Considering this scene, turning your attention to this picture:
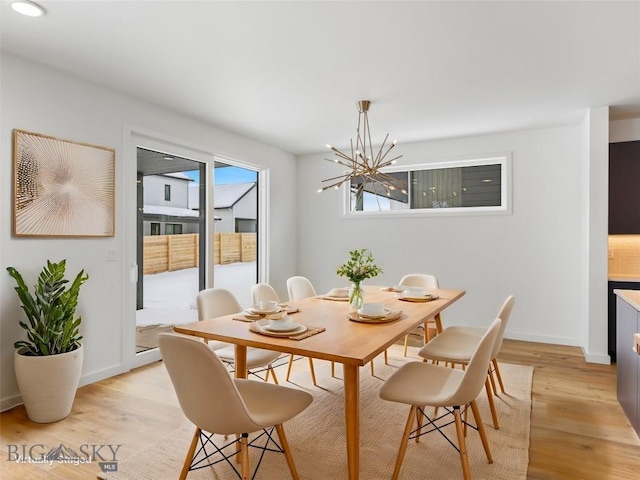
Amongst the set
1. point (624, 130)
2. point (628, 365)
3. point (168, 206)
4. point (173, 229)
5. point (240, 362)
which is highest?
point (624, 130)

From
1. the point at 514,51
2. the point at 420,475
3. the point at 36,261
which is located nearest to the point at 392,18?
the point at 514,51

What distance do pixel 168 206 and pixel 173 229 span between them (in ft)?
0.78

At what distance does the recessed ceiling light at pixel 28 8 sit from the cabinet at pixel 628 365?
12.6 ft

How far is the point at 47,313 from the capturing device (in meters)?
2.67

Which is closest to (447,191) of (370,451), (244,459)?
(370,451)

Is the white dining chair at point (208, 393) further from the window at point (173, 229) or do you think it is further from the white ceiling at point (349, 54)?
the window at point (173, 229)

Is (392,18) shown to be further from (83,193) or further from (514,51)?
(83,193)

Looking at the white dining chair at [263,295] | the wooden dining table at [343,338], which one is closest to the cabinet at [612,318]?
the wooden dining table at [343,338]

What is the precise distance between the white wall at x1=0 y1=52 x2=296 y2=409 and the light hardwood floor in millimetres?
390

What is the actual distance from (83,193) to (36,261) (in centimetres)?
61

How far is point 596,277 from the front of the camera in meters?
3.88

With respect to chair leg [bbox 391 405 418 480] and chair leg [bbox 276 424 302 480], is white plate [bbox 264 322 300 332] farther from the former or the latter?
chair leg [bbox 391 405 418 480]

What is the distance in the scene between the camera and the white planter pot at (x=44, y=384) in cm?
256

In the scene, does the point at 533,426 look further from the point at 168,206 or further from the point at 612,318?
the point at 168,206
